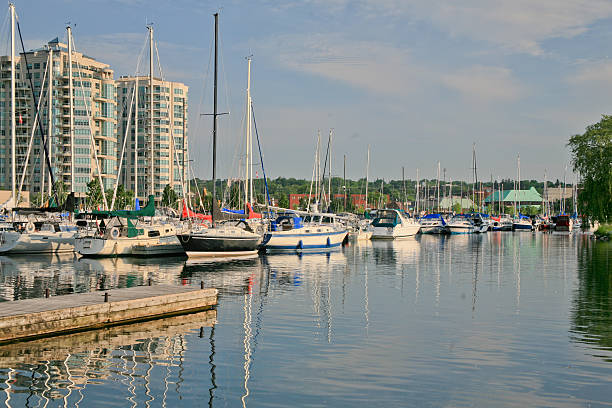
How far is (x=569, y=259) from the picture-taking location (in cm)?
5278

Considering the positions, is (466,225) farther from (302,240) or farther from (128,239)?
(128,239)

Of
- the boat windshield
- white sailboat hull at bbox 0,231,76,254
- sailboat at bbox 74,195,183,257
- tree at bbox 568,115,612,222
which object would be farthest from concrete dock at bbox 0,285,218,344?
the boat windshield

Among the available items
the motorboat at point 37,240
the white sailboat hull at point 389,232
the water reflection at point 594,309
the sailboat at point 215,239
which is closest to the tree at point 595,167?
the white sailboat hull at point 389,232

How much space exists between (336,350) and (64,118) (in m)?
139

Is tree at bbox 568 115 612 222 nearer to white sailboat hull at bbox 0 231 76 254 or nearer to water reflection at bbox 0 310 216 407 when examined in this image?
white sailboat hull at bbox 0 231 76 254

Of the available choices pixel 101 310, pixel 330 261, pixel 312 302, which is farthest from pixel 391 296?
pixel 330 261

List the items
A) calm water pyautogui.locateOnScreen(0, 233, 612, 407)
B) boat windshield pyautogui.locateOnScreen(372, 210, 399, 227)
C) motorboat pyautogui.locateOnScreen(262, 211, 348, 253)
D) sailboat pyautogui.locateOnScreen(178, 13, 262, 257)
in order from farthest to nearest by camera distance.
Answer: boat windshield pyautogui.locateOnScreen(372, 210, 399, 227), motorboat pyautogui.locateOnScreen(262, 211, 348, 253), sailboat pyautogui.locateOnScreen(178, 13, 262, 257), calm water pyautogui.locateOnScreen(0, 233, 612, 407)

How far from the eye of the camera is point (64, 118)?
144125mm

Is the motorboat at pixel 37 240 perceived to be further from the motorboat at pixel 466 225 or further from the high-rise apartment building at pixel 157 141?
the high-rise apartment building at pixel 157 141

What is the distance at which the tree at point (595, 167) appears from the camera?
7069cm

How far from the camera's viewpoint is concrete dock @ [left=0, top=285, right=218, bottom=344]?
60.1ft

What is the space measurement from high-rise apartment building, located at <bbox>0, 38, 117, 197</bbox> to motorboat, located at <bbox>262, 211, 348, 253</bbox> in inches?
3463

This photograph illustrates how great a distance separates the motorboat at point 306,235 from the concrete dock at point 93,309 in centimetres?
3012

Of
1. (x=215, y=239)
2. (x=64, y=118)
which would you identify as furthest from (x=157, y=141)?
(x=215, y=239)
